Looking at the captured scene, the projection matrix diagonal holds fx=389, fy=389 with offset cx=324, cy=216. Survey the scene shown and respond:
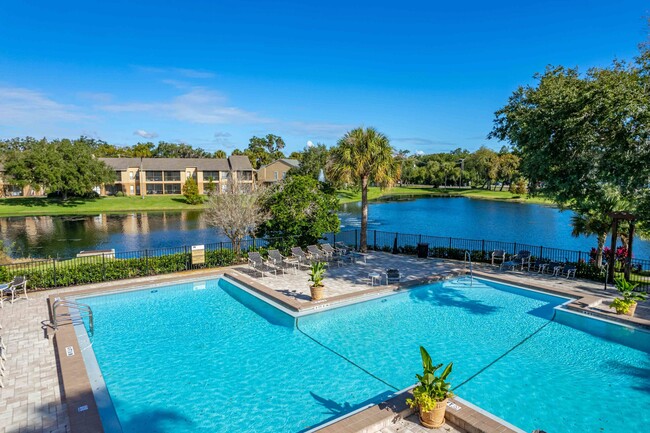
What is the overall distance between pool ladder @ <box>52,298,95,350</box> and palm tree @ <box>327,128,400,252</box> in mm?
11847

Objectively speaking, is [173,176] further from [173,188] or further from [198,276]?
[198,276]

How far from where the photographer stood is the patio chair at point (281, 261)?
652 inches

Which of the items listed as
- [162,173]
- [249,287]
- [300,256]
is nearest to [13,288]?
[249,287]

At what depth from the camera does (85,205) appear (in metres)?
53.5

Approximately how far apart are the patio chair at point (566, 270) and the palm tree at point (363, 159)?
8000mm

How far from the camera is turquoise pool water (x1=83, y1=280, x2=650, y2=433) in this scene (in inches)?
283

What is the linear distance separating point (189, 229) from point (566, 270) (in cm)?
3166

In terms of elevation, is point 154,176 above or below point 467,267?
above

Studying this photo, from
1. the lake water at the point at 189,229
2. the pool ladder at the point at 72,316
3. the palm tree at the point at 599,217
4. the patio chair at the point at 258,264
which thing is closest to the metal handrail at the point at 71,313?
the pool ladder at the point at 72,316

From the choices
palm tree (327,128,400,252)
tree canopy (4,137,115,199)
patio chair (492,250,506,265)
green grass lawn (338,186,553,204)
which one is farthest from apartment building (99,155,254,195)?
patio chair (492,250,506,265)

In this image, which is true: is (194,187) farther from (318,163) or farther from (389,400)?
(389,400)

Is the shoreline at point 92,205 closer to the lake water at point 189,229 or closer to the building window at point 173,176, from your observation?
the lake water at point 189,229

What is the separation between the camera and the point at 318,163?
190ft

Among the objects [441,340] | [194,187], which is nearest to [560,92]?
[441,340]
